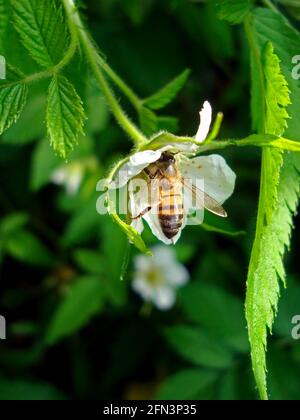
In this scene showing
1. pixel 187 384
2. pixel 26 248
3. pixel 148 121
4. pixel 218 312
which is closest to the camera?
pixel 148 121

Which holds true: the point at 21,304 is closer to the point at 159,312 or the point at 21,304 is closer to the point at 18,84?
the point at 159,312

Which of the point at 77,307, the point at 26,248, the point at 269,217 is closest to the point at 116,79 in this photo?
the point at 269,217

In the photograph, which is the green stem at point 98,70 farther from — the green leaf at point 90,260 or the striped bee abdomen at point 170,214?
the green leaf at point 90,260

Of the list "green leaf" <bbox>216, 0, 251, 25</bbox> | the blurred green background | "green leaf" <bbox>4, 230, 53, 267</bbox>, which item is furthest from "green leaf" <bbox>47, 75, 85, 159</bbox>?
"green leaf" <bbox>4, 230, 53, 267</bbox>

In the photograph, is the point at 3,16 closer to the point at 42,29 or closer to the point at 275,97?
the point at 42,29

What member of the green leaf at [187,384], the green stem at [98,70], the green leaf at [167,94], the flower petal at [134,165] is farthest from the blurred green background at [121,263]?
the flower petal at [134,165]

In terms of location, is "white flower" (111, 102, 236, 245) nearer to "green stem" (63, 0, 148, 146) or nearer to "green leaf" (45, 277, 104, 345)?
"green stem" (63, 0, 148, 146)

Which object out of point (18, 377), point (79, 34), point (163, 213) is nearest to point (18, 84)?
point (79, 34)
